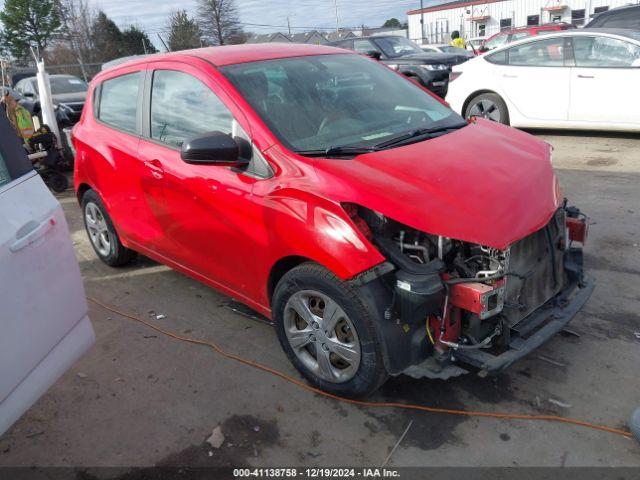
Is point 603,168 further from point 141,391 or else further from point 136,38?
point 136,38

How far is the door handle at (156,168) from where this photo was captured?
3.79 m

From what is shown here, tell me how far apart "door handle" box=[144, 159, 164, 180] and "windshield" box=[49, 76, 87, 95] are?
11.9 meters

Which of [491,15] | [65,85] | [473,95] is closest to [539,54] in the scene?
[473,95]

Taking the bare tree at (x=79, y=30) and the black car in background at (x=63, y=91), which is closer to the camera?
the black car in background at (x=63, y=91)

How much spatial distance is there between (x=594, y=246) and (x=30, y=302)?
14.4 feet

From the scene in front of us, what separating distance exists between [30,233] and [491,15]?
5572 centimetres

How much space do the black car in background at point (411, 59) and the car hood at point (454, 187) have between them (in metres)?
9.61

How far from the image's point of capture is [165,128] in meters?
3.87

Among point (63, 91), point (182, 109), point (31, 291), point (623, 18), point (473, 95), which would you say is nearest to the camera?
point (31, 291)

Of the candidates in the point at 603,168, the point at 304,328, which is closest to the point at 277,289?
the point at 304,328

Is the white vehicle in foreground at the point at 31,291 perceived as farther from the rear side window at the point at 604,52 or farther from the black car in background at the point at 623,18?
the black car in background at the point at 623,18

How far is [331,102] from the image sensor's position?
11.7 ft

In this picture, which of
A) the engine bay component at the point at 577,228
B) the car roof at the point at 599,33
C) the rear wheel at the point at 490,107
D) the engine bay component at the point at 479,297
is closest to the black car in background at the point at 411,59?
the rear wheel at the point at 490,107

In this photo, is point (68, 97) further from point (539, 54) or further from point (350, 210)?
point (350, 210)
